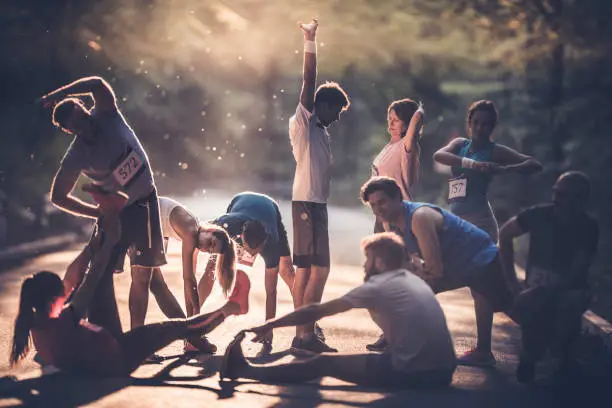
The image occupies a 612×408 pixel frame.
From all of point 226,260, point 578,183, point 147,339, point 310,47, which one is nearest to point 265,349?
point 226,260

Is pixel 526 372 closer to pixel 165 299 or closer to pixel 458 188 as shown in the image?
pixel 458 188

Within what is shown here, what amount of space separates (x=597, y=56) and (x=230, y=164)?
35.7m

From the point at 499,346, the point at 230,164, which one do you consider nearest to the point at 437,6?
the point at 499,346

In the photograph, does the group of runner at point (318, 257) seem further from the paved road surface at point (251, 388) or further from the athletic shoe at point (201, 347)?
the paved road surface at point (251, 388)

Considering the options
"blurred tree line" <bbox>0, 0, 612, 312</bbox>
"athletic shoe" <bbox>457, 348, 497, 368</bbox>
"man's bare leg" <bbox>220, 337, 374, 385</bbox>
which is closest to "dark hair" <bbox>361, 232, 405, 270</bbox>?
"man's bare leg" <bbox>220, 337, 374, 385</bbox>

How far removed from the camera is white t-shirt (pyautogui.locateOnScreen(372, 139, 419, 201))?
947cm

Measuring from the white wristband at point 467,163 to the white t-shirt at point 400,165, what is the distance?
0.50 metres

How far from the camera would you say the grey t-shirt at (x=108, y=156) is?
8.20 m

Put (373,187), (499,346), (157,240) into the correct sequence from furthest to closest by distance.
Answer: (499,346), (157,240), (373,187)

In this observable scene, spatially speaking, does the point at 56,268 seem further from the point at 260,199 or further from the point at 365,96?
the point at 365,96

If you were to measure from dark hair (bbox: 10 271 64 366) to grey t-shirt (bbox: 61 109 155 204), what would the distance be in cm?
101

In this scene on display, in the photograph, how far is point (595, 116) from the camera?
16828 millimetres

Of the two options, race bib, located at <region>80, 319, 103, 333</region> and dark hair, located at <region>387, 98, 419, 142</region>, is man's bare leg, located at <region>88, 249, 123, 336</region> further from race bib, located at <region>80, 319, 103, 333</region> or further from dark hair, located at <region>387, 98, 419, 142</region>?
dark hair, located at <region>387, 98, 419, 142</region>

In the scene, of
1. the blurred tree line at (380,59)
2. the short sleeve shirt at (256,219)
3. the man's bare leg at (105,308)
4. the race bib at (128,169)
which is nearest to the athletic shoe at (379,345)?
the short sleeve shirt at (256,219)
